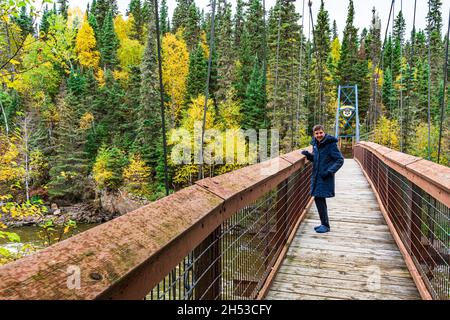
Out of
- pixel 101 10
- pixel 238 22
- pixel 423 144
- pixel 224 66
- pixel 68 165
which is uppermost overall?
pixel 101 10

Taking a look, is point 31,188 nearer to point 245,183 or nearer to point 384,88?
point 245,183

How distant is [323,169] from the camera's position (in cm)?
446

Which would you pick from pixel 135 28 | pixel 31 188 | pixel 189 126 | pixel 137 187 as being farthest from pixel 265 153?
pixel 135 28

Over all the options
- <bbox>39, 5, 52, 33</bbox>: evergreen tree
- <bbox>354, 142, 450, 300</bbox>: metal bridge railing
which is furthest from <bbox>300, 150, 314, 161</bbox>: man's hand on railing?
<bbox>39, 5, 52, 33</bbox>: evergreen tree

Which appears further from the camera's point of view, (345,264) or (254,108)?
(254,108)

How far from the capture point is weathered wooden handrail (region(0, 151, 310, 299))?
0.66m

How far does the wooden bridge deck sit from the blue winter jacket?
0.49m

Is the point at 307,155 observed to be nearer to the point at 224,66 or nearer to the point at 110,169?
the point at 110,169

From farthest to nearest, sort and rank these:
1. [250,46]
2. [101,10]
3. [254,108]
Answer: [101,10]
[250,46]
[254,108]

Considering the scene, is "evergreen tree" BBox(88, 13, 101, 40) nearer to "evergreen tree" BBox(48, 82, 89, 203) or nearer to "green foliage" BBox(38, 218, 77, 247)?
"evergreen tree" BBox(48, 82, 89, 203)

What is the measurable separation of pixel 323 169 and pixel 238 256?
101 inches

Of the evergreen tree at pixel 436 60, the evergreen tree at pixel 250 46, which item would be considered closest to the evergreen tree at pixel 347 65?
the evergreen tree at pixel 436 60

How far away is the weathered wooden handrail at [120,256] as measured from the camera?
0.66 metres

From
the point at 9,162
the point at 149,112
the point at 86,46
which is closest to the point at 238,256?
the point at 9,162
